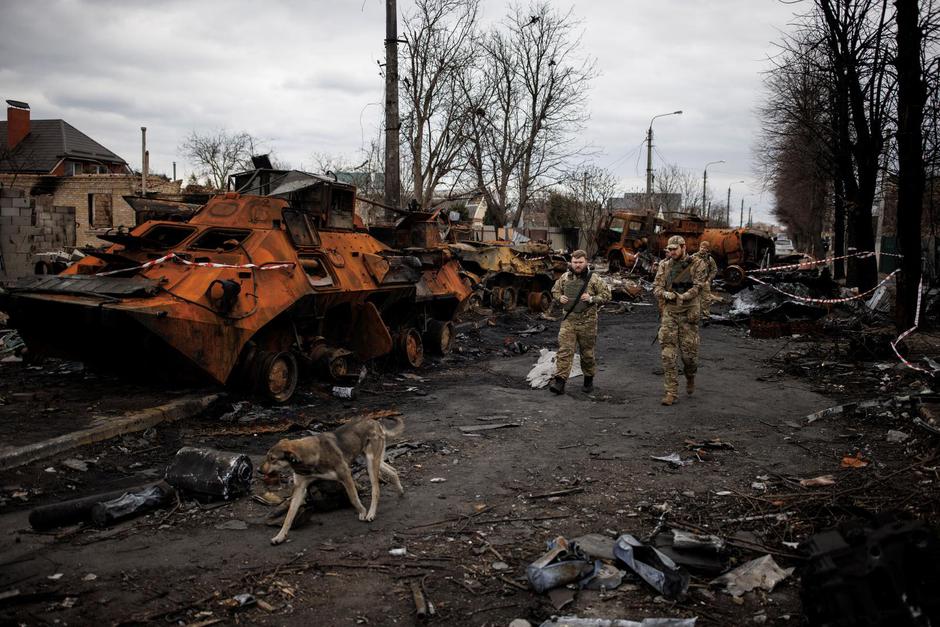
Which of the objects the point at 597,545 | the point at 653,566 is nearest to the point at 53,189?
the point at 597,545

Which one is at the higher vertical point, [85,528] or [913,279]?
[913,279]

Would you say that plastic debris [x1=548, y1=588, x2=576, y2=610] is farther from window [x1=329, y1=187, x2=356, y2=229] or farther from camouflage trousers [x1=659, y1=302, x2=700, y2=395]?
window [x1=329, y1=187, x2=356, y2=229]

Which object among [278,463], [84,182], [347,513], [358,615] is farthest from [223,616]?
[84,182]

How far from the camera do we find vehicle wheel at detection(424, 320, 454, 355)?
11.8m

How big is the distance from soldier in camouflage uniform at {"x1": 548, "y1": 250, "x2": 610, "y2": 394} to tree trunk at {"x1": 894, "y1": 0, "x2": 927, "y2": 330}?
515cm

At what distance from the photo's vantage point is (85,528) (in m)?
4.60

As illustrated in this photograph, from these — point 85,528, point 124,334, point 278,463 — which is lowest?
point 85,528

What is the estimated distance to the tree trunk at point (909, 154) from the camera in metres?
10.4

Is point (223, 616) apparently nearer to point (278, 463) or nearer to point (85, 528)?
point (278, 463)

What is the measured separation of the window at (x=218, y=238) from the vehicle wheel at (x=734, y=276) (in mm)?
20144

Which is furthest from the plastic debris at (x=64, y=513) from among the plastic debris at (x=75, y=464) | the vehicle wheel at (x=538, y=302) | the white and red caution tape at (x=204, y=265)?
the vehicle wheel at (x=538, y=302)

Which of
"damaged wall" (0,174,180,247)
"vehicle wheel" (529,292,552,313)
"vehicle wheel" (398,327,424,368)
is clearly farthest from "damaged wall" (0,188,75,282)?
"damaged wall" (0,174,180,247)

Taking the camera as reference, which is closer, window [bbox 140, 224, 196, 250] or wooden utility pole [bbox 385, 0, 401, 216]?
window [bbox 140, 224, 196, 250]

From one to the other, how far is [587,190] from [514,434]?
37.9 m
